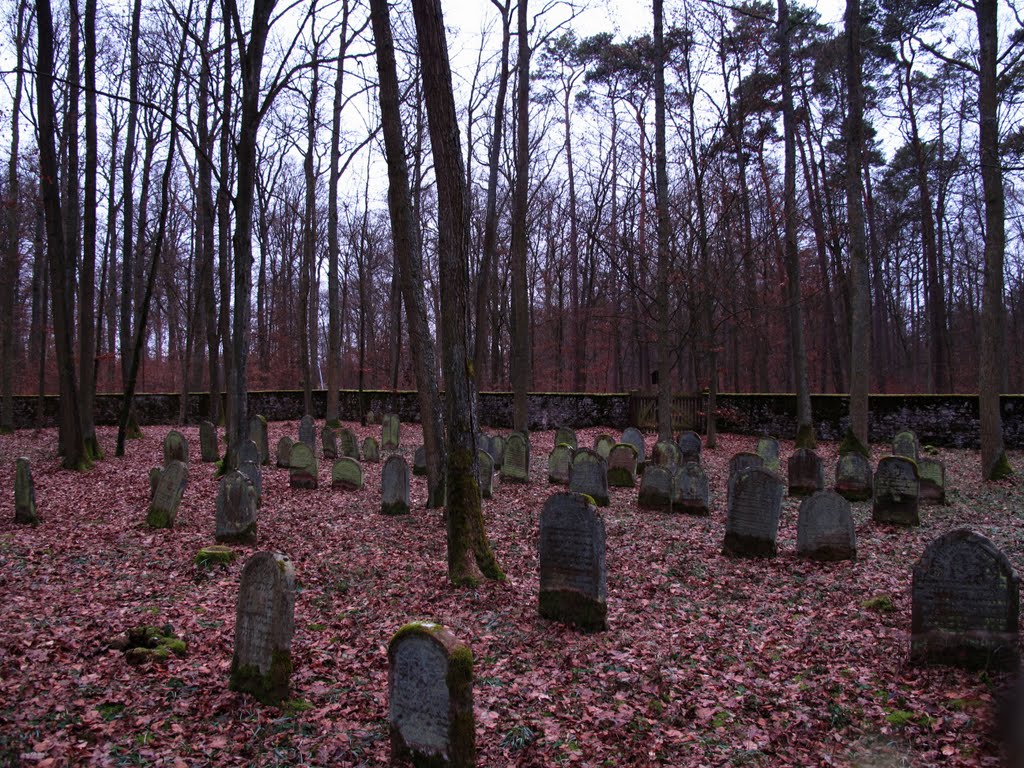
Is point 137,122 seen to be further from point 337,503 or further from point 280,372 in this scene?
point 280,372

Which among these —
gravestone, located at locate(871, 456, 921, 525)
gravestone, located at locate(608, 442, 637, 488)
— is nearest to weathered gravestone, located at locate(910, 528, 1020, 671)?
gravestone, located at locate(871, 456, 921, 525)

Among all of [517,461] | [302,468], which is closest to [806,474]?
[517,461]

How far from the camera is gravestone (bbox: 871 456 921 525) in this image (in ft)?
27.1

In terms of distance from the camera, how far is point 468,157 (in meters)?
24.5

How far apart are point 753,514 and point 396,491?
15.0ft

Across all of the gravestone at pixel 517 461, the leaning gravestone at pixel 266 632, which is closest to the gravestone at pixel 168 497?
the leaning gravestone at pixel 266 632

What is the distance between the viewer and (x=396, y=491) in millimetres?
9141

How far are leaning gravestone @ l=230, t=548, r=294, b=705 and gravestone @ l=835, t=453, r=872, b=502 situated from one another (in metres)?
9.15

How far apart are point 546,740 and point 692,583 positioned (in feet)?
10.0

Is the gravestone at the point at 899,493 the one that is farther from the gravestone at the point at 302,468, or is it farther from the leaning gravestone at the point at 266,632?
the gravestone at the point at 302,468

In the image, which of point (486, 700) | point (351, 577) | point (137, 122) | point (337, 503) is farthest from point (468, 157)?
point (486, 700)

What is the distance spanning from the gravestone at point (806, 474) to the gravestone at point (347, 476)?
702cm

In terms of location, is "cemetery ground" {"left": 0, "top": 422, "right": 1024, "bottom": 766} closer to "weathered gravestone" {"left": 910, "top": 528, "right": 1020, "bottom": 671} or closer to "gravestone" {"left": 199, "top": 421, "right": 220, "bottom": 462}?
"weathered gravestone" {"left": 910, "top": 528, "right": 1020, "bottom": 671}

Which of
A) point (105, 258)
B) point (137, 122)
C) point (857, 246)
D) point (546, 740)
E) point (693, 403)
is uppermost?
point (137, 122)
